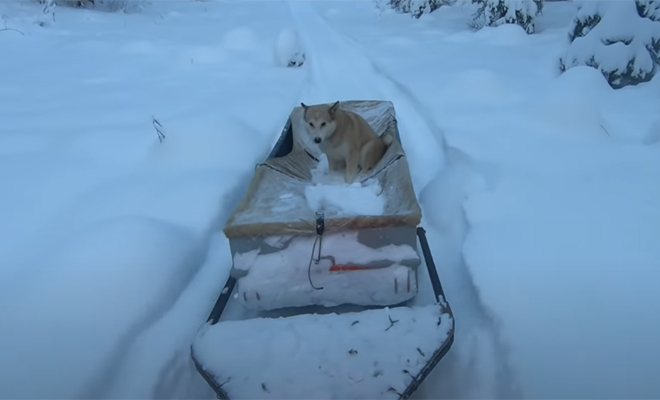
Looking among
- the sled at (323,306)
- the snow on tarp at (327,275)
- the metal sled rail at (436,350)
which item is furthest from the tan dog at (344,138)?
the snow on tarp at (327,275)

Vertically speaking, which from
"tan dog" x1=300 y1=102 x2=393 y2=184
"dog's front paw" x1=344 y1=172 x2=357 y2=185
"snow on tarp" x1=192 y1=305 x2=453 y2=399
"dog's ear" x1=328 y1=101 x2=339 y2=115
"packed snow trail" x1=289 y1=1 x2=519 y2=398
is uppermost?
"dog's ear" x1=328 y1=101 x2=339 y2=115

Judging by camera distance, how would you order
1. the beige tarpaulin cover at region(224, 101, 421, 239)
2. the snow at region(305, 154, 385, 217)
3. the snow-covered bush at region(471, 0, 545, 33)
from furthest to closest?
1. the snow-covered bush at region(471, 0, 545, 33)
2. the snow at region(305, 154, 385, 217)
3. the beige tarpaulin cover at region(224, 101, 421, 239)

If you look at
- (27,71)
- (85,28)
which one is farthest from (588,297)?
(85,28)

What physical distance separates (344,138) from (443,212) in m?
0.83

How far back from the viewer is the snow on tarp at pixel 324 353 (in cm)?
168

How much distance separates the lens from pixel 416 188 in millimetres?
3438

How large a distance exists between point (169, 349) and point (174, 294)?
0.41m

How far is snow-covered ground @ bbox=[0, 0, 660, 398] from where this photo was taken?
76.4 inches

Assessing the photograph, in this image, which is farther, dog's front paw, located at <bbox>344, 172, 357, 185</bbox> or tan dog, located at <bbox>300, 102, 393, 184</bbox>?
dog's front paw, located at <bbox>344, 172, 357, 185</bbox>

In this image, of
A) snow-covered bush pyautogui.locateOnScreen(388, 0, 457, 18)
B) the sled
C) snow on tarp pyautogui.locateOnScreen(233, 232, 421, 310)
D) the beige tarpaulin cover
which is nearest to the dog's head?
the beige tarpaulin cover

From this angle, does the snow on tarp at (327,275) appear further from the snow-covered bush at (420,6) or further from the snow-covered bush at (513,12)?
the snow-covered bush at (420,6)

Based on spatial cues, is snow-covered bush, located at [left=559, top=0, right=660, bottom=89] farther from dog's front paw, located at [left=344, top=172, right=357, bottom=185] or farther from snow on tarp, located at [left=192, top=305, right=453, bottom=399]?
snow on tarp, located at [left=192, top=305, right=453, bottom=399]

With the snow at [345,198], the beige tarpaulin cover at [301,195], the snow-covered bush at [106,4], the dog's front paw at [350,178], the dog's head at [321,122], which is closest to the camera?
the beige tarpaulin cover at [301,195]

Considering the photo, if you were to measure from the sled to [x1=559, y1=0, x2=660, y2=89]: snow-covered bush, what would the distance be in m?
4.23
